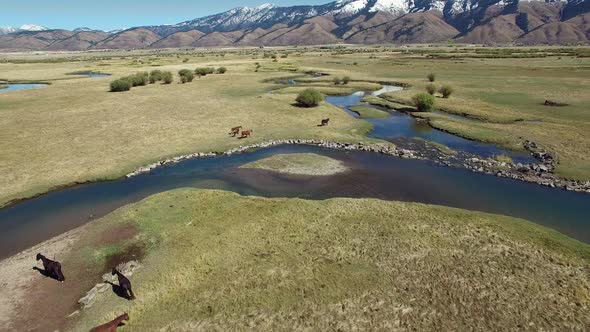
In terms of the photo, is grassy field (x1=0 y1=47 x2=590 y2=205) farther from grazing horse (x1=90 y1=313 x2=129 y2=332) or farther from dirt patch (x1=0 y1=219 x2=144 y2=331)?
grazing horse (x1=90 y1=313 x2=129 y2=332)

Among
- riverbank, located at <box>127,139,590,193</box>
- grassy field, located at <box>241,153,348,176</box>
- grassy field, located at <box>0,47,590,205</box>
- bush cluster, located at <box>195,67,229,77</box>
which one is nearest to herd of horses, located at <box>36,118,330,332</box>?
grassy field, located at <box>0,47,590,205</box>

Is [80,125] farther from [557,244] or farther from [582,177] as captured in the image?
[582,177]

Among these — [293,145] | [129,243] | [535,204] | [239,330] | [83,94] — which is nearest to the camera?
[239,330]

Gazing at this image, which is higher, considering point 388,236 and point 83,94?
point 83,94

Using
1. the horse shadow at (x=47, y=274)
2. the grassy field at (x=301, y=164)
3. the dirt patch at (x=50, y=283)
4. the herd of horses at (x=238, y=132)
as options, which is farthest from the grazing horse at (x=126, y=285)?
the herd of horses at (x=238, y=132)

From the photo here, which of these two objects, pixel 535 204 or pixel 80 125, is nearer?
pixel 535 204

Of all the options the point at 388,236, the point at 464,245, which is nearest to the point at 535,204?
the point at 464,245

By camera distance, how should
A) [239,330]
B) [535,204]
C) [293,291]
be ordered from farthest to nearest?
[535,204] < [293,291] < [239,330]
